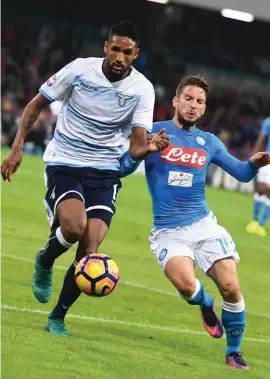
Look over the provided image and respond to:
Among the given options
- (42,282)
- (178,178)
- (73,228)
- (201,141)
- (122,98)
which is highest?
(122,98)

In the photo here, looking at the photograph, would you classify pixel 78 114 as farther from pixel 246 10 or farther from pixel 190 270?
pixel 246 10

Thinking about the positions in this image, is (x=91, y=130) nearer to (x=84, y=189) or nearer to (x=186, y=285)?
(x=84, y=189)

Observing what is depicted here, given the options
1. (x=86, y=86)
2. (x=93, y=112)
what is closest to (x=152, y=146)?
(x=93, y=112)

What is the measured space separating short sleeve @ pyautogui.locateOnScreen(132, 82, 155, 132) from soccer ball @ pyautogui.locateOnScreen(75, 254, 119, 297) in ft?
3.90

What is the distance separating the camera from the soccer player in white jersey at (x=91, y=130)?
745 cm

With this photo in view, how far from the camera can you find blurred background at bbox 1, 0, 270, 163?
35.2m

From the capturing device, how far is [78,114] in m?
7.66

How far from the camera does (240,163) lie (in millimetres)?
7719

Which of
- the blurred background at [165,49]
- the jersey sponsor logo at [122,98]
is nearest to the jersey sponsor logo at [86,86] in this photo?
the jersey sponsor logo at [122,98]

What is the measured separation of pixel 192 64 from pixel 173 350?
101 feet

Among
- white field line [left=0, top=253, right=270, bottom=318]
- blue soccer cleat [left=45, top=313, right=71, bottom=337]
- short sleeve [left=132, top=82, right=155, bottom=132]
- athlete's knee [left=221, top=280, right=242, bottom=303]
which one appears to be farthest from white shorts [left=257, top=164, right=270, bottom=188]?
blue soccer cleat [left=45, top=313, right=71, bottom=337]

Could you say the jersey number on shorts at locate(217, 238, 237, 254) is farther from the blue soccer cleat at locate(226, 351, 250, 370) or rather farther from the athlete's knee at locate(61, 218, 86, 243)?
the athlete's knee at locate(61, 218, 86, 243)

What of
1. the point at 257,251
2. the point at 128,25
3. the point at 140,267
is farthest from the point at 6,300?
the point at 257,251

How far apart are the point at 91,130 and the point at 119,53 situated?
0.65 m
